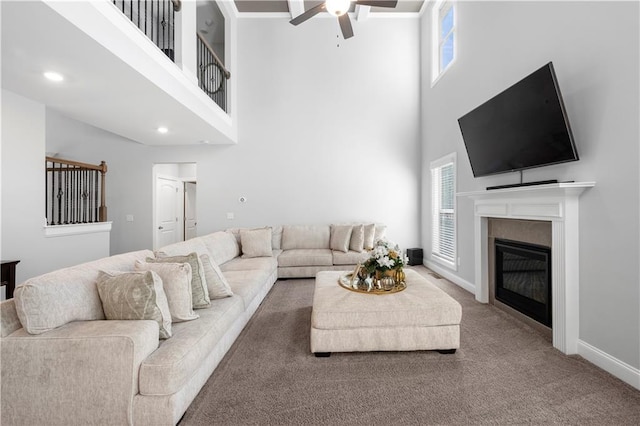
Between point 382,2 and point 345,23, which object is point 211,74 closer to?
point 345,23

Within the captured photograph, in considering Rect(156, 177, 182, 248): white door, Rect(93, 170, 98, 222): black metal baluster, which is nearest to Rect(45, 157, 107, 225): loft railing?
Rect(93, 170, 98, 222): black metal baluster

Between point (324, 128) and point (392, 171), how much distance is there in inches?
64.2

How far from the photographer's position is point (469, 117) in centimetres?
338

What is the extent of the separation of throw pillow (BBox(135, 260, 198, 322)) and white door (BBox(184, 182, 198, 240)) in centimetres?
596

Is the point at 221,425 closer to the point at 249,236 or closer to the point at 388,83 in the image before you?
the point at 249,236

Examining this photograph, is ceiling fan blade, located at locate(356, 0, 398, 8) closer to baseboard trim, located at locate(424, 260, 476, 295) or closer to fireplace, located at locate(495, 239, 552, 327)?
fireplace, located at locate(495, 239, 552, 327)

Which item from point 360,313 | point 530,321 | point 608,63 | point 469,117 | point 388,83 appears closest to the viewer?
point 608,63

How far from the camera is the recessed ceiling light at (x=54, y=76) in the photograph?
9.06ft

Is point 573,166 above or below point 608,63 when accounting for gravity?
below

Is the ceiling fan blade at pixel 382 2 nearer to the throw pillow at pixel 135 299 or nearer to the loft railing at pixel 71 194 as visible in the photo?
the throw pillow at pixel 135 299

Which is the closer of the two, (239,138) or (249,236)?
(249,236)

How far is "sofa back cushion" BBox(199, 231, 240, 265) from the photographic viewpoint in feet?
12.8

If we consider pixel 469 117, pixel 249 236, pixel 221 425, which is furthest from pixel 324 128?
pixel 221 425

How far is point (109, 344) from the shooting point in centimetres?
143
